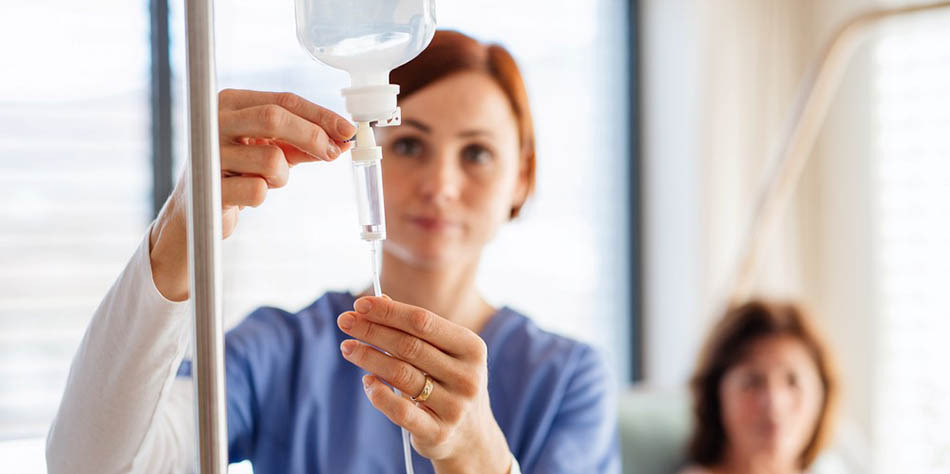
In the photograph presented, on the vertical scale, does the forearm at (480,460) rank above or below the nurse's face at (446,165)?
below

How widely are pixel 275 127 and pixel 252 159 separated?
18 millimetres

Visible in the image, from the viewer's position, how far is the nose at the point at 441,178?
524 millimetres

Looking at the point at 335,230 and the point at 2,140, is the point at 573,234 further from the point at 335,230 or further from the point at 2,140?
the point at 2,140

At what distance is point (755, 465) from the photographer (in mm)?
1415

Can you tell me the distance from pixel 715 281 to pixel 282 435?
1548 mm

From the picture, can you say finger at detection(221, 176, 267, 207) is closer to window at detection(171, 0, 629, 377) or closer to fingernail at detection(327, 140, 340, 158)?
fingernail at detection(327, 140, 340, 158)

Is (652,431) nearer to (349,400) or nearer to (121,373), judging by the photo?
(349,400)

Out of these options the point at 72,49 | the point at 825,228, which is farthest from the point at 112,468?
the point at 825,228

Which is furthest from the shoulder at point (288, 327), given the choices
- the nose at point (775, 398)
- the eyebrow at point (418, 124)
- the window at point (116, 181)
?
the nose at point (775, 398)

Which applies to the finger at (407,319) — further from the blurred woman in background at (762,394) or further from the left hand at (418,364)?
the blurred woman in background at (762,394)

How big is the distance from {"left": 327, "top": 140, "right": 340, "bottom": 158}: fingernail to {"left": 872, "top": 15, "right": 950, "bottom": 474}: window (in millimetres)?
1537

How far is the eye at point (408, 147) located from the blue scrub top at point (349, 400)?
0.09 m

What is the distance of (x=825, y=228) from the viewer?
1.95 meters

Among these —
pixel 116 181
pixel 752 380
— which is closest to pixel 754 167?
pixel 752 380
